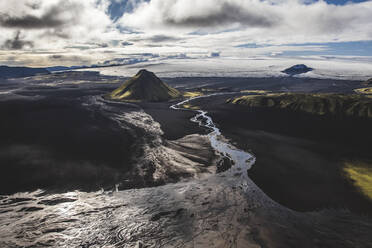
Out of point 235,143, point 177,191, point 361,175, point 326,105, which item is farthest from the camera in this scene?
point 326,105

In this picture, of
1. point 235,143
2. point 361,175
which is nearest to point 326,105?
point 235,143

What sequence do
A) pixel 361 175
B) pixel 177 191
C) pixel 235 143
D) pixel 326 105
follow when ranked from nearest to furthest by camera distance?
pixel 177 191 → pixel 361 175 → pixel 235 143 → pixel 326 105

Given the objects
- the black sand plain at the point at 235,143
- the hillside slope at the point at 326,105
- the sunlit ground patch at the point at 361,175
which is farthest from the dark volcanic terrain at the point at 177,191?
the hillside slope at the point at 326,105

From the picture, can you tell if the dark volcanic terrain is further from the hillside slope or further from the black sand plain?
the hillside slope

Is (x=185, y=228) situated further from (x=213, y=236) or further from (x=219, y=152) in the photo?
(x=219, y=152)

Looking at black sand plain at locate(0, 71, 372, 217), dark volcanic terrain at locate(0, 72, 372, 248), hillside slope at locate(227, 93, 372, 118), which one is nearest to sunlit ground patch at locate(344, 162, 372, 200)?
dark volcanic terrain at locate(0, 72, 372, 248)

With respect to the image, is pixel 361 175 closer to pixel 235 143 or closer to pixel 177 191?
pixel 235 143

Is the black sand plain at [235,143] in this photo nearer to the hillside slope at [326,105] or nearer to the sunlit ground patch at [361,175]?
the sunlit ground patch at [361,175]

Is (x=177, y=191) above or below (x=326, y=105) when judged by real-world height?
below

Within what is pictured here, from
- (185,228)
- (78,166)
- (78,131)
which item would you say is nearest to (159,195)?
(185,228)
